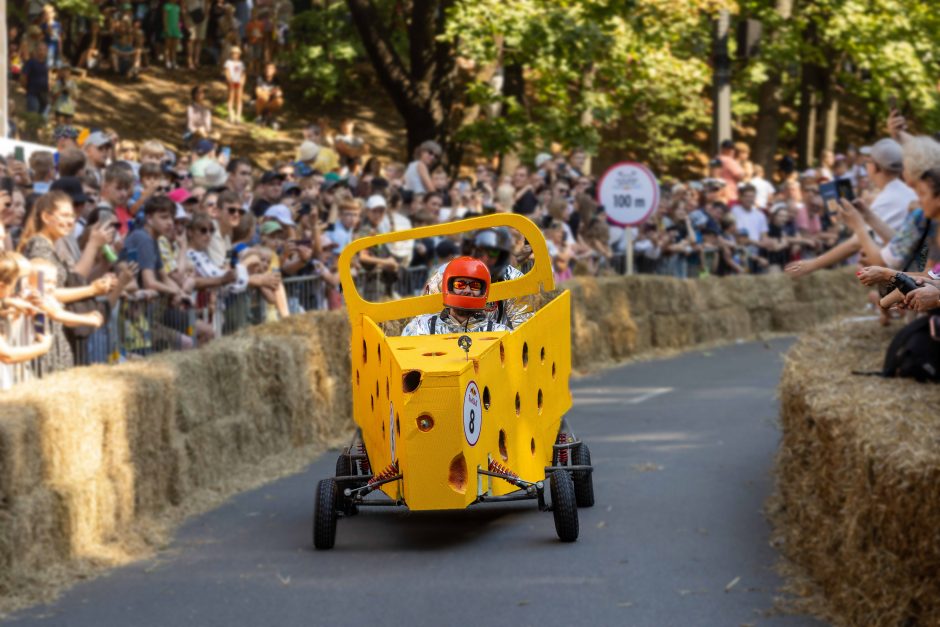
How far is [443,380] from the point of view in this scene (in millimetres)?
9047

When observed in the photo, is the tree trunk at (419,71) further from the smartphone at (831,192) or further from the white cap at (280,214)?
the smartphone at (831,192)

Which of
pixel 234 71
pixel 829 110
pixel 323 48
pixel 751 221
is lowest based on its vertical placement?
pixel 751 221

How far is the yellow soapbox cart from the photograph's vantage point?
9141mm

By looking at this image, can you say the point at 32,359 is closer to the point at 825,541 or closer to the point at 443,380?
the point at 443,380

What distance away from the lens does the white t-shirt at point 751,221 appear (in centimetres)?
2641

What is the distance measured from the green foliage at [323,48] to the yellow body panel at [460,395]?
27.0 metres

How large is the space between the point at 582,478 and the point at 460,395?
1900 millimetres

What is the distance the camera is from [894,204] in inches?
464

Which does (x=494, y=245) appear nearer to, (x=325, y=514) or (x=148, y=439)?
(x=148, y=439)

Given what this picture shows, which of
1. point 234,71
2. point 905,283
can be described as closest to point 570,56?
point 234,71

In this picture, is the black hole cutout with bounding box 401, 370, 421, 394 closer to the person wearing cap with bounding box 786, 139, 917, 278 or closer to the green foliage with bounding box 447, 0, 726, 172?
the person wearing cap with bounding box 786, 139, 917, 278

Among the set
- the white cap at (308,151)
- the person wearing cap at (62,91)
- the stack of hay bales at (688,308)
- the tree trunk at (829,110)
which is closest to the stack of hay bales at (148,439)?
the white cap at (308,151)

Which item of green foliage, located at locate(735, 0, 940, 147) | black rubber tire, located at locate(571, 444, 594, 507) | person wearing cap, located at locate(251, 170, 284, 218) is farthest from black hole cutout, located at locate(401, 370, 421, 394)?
green foliage, located at locate(735, 0, 940, 147)

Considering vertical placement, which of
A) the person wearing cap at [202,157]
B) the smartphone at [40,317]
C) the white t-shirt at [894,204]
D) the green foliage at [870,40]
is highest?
the green foliage at [870,40]
